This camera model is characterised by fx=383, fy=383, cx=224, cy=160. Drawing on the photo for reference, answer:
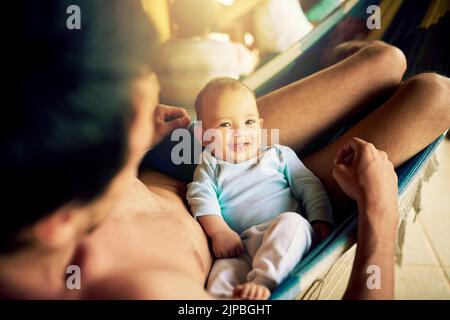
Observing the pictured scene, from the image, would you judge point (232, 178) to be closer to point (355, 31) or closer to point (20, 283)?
point (20, 283)

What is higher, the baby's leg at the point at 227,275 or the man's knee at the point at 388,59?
the man's knee at the point at 388,59

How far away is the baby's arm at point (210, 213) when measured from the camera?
70 cm

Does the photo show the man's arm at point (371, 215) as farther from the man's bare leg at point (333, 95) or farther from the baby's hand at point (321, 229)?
the man's bare leg at point (333, 95)

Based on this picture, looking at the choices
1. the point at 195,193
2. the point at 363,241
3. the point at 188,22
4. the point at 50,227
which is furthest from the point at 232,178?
the point at 188,22

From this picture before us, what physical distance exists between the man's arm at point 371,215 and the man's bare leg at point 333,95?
188mm

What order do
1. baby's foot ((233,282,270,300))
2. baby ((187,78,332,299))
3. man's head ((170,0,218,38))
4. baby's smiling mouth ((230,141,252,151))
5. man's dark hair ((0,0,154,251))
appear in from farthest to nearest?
man's head ((170,0,218,38)) → baby's smiling mouth ((230,141,252,151)) → baby ((187,78,332,299)) → baby's foot ((233,282,270,300)) → man's dark hair ((0,0,154,251))

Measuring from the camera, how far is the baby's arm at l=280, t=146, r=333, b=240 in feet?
2.38

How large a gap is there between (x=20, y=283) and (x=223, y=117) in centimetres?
47

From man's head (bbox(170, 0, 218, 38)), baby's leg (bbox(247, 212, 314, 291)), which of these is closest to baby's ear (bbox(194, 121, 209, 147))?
baby's leg (bbox(247, 212, 314, 291))

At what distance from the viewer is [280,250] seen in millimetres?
619

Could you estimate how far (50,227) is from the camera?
461mm

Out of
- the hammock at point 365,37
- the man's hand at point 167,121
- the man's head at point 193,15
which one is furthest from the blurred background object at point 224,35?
the man's hand at point 167,121

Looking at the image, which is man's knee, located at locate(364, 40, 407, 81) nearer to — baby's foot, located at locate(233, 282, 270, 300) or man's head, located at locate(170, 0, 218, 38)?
baby's foot, located at locate(233, 282, 270, 300)

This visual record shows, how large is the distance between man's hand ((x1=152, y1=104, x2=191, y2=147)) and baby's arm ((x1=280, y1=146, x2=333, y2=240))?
9.7 inches
